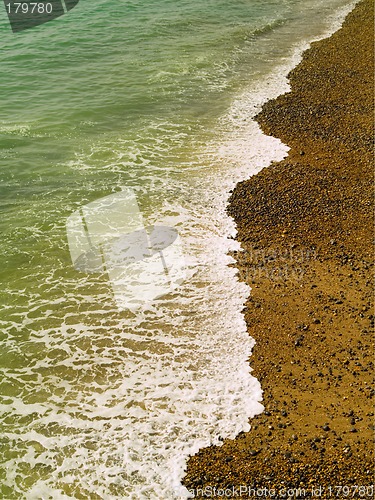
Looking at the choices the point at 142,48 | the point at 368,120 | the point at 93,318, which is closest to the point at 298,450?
the point at 93,318

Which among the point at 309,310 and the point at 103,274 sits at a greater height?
the point at 103,274

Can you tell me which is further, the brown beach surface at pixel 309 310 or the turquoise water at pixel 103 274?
the turquoise water at pixel 103 274

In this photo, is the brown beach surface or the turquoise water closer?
the brown beach surface

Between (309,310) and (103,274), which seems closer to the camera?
(309,310)
